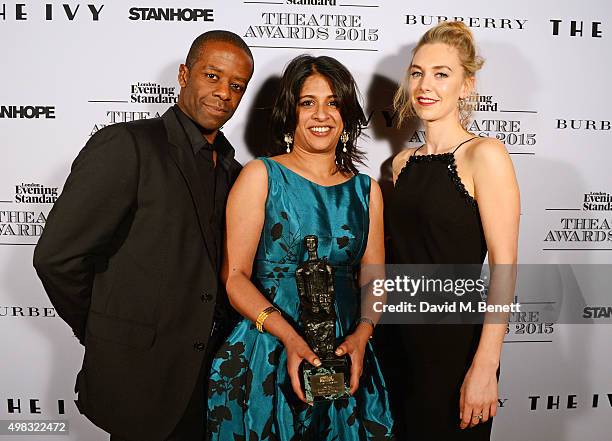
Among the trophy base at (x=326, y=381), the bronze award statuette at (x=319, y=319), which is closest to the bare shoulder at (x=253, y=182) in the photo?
the bronze award statuette at (x=319, y=319)

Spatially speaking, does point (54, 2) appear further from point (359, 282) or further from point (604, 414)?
point (604, 414)

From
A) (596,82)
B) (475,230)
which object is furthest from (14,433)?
(596,82)

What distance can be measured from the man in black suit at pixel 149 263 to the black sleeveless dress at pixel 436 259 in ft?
2.00

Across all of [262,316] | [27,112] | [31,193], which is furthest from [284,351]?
[27,112]

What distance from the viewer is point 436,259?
5.47 feet

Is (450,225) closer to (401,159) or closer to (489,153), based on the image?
(489,153)

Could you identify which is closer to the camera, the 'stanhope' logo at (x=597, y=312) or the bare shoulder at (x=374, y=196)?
the bare shoulder at (x=374, y=196)

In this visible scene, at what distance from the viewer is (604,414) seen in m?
2.47

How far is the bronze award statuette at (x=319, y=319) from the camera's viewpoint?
143 cm

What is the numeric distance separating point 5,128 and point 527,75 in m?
2.17

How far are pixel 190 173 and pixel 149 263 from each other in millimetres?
280

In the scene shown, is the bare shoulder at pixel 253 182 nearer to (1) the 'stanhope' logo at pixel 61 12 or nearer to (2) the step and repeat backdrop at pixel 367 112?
(2) the step and repeat backdrop at pixel 367 112

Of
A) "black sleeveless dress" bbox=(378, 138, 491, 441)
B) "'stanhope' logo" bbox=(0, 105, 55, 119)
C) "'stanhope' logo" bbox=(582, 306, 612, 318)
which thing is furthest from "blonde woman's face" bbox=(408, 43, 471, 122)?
"'stanhope' logo" bbox=(0, 105, 55, 119)

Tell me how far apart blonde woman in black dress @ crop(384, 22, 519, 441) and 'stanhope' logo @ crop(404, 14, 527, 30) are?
555 mm
